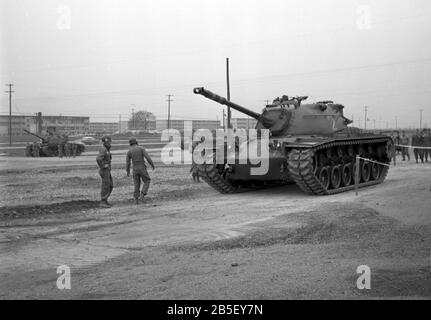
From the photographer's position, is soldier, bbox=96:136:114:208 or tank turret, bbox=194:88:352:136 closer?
soldier, bbox=96:136:114:208

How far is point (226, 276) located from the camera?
225 inches

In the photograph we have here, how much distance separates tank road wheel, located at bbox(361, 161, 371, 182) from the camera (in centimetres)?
1654

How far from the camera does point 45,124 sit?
73.4 m

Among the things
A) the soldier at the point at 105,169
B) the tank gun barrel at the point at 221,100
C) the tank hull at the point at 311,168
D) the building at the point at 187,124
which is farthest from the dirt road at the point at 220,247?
the building at the point at 187,124

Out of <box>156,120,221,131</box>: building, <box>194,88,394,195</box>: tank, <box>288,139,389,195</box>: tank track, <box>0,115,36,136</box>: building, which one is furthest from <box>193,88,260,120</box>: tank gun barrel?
<box>0,115,36,136</box>: building

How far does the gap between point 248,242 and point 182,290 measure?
8.12 feet

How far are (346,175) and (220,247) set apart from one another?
9.37 meters

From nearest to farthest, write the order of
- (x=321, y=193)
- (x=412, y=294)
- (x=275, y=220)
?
(x=412, y=294) < (x=275, y=220) < (x=321, y=193)

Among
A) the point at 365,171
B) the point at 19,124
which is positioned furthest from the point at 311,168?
the point at 19,124

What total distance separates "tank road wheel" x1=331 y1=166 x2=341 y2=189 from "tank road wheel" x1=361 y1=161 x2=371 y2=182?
146 centimetres

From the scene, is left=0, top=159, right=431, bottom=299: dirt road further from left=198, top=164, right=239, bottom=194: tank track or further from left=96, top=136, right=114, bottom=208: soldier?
left=198, top=164, right=239, bottom=194: tank track

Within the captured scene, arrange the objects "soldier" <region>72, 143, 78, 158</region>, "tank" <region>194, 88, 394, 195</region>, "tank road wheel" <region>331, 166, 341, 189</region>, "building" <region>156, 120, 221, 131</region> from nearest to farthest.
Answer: "tank" <region>194, 88, 394, 195</region>
"tank road wheel" <region>331, 166, 341, 189</region>
"soldier" <region>72, 143, 78, 158</region>
"building" <region>156, 120, 221, 131</region>
